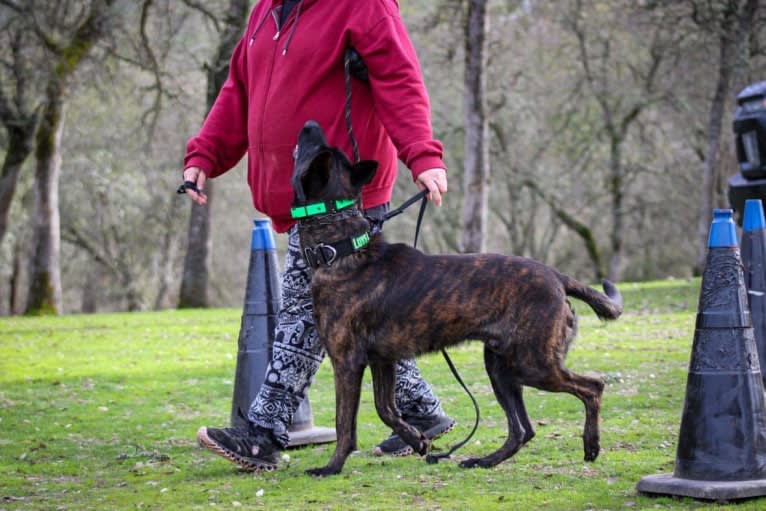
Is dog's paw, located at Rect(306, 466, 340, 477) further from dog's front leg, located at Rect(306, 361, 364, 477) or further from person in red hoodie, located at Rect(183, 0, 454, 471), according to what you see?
person in red hoodie, located at Rect(183, 0, 454, 471)

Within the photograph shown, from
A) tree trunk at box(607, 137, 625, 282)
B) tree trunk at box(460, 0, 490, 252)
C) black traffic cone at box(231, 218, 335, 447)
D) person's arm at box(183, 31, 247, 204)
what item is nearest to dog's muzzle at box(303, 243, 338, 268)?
person's arm at box(183, 31, 247, 204)

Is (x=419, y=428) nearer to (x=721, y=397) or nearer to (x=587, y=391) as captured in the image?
(x=587, y=391)

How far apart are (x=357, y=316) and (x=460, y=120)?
30119 millimetres

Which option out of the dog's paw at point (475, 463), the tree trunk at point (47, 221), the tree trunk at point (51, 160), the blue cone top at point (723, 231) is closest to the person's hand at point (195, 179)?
the dog's paw at point (475, 463)

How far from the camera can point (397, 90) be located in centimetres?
532

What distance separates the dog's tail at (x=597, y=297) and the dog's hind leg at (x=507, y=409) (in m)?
0.53

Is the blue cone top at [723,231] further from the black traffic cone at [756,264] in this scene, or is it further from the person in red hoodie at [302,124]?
the black traffic cone at [756,264]

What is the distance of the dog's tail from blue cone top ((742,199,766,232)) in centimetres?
247

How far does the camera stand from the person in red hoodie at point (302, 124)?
210 inches

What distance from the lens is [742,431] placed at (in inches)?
181

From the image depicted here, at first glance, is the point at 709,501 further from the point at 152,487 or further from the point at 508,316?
the point at 152,487

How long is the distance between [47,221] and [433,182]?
1784cm

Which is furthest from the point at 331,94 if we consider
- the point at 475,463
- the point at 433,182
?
the point at 475,463

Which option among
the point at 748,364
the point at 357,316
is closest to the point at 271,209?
the point at 357,316
